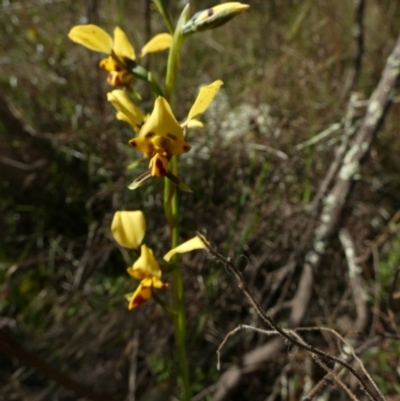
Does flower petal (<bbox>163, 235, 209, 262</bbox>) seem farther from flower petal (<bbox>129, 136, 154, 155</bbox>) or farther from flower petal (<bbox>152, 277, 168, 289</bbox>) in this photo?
flower petal (<bbox>129, 136, 154, 155</bbox>)

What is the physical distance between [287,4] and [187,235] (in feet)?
5.34

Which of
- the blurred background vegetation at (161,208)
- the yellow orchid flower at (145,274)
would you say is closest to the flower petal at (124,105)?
the yellow orchid flower at (145,274)

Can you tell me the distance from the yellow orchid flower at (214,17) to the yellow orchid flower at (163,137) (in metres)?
0.12

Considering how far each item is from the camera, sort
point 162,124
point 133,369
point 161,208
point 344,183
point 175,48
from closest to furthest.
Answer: point 162,124
point 175,48
point 133,369
point 344,183
point 161,208

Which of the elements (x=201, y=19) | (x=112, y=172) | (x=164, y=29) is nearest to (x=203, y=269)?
(x=112, y=172)

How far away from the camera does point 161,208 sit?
1709 millimetres

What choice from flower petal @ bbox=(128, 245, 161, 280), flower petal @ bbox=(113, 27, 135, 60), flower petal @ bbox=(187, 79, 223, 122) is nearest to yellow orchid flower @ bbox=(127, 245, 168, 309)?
flower petal @ bbox=(128, 245, 161, 280)

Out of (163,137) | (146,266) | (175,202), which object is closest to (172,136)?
(163,137)

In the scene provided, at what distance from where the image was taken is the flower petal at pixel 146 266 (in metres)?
0.84

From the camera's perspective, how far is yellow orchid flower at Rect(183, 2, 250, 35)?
75cm

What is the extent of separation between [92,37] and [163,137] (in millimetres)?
281

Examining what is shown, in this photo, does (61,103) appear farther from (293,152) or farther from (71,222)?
(293,152)

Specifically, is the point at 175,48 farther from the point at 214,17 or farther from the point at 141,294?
the point at 141,294

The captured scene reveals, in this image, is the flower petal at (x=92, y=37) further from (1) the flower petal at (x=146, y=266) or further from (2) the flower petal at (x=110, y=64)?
(1) the flower petal at (x=146, y=266)
